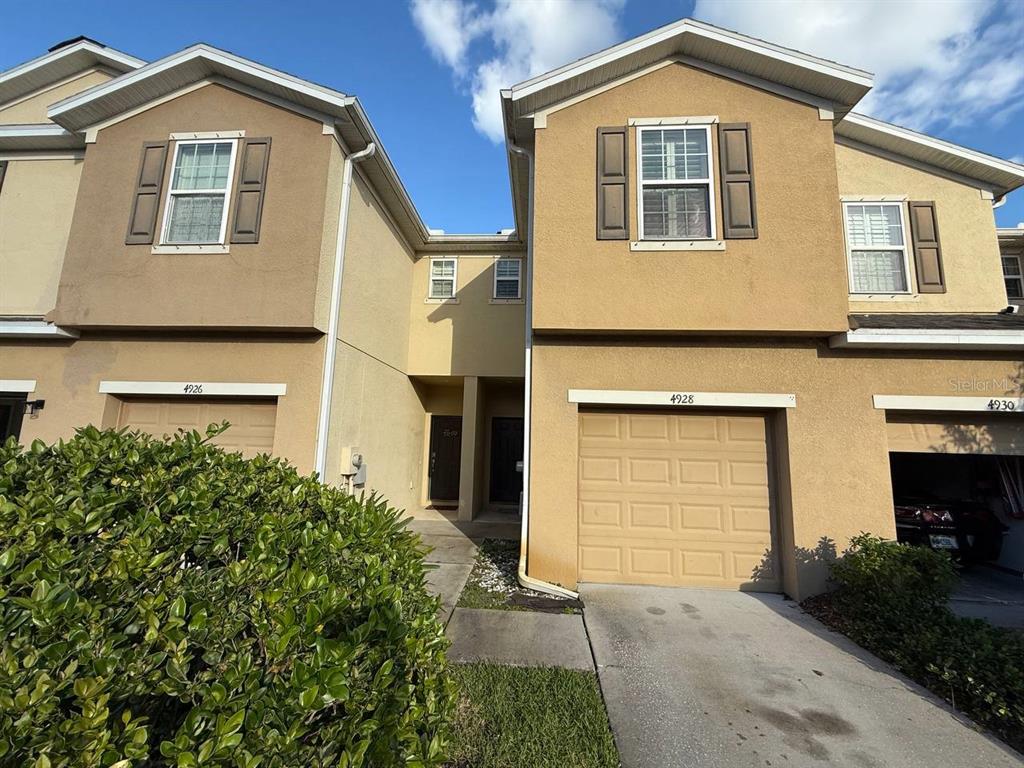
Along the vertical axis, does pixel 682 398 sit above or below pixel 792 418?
above

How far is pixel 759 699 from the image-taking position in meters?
3.67

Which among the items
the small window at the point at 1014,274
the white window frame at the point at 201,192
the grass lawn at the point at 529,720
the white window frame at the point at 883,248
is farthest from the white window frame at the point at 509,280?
the small window at the point at 1014,274

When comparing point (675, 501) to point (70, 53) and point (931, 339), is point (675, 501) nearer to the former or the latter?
point (931, 339)

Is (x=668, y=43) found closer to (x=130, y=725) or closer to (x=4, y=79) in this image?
(x=130, y=725)

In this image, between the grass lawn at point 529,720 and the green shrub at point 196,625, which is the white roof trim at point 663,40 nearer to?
the green shrub at point 196,625

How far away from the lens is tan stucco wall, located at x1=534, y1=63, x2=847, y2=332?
231 inches

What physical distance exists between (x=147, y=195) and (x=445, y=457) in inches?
311

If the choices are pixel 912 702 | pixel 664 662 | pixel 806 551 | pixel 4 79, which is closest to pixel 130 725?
pixel 664 662

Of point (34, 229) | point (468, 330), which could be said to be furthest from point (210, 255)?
point (468, 330)

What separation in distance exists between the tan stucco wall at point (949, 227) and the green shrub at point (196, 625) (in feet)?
27.4

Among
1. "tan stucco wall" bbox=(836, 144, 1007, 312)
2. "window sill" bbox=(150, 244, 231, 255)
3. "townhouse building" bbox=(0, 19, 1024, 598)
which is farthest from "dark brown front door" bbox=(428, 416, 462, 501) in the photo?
"tan stucco wall" bbox=(836, 144, 1007, 312)

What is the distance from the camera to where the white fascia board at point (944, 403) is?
5.80 m

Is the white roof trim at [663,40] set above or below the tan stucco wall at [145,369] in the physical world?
above

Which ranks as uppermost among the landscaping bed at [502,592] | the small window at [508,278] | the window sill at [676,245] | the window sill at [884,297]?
the small window at [508,278]
